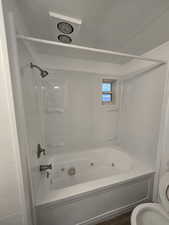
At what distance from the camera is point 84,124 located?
2008 millimetres

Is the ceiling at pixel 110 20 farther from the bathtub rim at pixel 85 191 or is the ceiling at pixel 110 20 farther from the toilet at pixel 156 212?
the bathtub rim at pixel 85 191

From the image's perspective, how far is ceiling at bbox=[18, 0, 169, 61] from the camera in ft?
2.70

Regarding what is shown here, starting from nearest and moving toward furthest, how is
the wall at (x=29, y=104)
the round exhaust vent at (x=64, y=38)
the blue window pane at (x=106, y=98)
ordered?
the wall at (x=29, y=104) < the round exhaust vent at (x=64, y=38) < the blue window pane at (x=106, y=98)

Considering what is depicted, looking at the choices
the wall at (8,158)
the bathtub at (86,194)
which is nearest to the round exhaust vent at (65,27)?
the wall at (8,158)

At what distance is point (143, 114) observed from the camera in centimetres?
164

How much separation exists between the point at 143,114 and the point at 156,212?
1202mm

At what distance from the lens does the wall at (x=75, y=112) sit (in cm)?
178

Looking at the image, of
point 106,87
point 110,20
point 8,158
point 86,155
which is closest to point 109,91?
point 106,87

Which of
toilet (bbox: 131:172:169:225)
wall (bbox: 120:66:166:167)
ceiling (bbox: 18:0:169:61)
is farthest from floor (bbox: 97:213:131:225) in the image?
ceiling (bbox: 18:0:169:61)

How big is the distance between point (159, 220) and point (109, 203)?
49 cm

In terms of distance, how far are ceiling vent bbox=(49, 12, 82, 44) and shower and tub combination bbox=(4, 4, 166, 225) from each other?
41 mm

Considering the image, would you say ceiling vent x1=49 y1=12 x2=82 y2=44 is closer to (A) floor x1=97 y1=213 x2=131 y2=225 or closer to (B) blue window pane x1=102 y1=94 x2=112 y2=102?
(B) blue window pane x1=102 y1=94 x2=112 y2=102

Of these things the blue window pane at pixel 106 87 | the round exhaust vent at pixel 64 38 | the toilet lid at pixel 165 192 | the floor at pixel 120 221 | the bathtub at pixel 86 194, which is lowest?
the floor at pixel 120 221

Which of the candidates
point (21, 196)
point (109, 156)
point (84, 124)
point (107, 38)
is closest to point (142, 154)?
point (109, 156)
